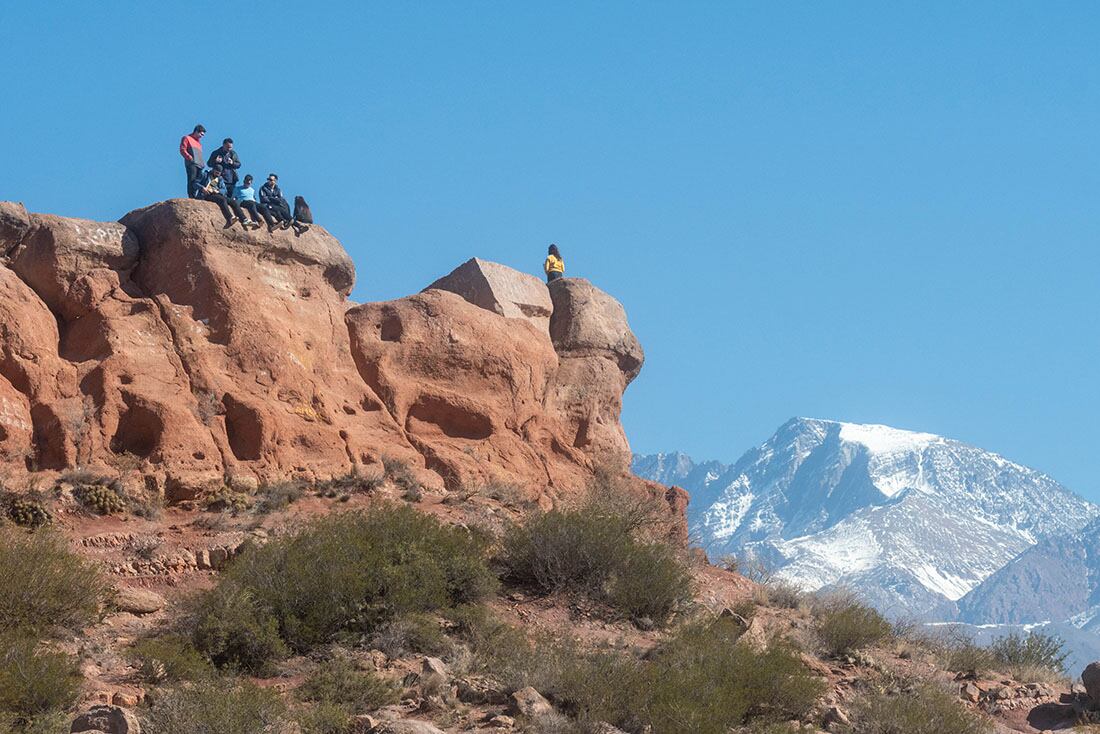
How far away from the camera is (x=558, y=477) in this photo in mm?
27766

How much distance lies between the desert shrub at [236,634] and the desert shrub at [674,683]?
102 inches

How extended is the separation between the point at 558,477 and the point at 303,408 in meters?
5.36

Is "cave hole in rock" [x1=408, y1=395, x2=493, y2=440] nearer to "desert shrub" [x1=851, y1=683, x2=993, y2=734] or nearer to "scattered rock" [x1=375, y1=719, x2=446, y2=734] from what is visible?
"desert shrub" [x1=851, y1=683, x2=993, y2=734]

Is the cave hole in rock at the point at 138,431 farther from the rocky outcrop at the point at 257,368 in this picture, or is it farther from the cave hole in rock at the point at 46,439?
the cave hole in rock at the point at 46,439

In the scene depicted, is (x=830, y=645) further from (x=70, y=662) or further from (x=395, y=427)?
(x=70, y=662)

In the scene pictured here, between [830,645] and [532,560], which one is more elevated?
[532,560]

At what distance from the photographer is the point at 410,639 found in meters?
18.7

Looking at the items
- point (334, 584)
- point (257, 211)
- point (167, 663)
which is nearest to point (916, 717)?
point (334, 584)

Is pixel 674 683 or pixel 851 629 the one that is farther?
pixel 851 629

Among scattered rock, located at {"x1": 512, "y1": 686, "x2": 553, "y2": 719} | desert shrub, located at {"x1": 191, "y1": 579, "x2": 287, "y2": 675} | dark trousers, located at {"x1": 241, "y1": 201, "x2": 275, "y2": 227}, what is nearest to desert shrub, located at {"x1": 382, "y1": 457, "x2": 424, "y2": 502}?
dark trousers, located at {"x1": 241, "y1": 201, "x2": 275, "y2": 227}

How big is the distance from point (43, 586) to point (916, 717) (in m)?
9.96

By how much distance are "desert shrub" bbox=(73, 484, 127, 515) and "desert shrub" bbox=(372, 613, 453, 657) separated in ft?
16.0

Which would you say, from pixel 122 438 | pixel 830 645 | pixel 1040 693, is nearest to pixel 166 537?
pixel 122 438

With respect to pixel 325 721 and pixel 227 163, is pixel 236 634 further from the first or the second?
pixel 227 163
